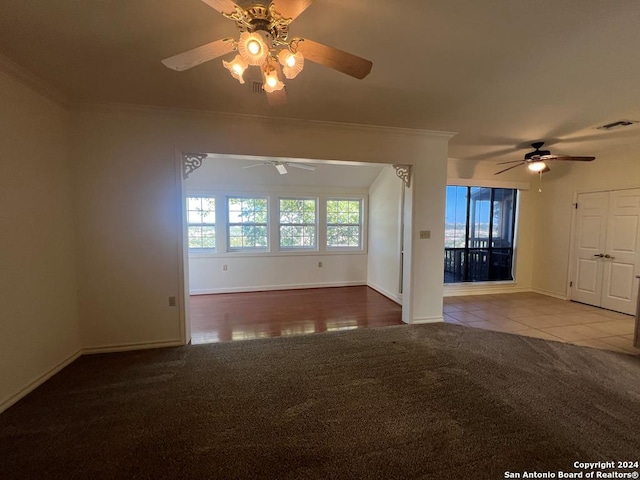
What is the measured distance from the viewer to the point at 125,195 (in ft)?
9.60

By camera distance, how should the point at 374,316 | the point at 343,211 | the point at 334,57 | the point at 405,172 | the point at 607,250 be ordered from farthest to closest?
the point at 343,211, the point at 607,250, the point at 374,316, the point at 405,172, the point at 334,57

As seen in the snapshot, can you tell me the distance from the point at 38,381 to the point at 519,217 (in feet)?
24.3

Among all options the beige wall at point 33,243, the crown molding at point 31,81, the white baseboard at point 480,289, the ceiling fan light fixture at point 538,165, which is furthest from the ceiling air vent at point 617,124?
the beige wall at point 33,243

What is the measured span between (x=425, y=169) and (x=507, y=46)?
1.89 metres

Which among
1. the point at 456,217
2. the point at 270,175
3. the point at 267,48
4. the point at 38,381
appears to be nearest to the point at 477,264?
the point at 456,217

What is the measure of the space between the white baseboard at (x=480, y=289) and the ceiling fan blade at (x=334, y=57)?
4.89 metres

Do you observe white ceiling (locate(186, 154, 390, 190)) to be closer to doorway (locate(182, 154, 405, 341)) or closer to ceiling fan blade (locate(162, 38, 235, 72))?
doorway (locate(182, 154, 405, 341))

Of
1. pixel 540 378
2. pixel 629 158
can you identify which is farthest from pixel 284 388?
pixel 629 158

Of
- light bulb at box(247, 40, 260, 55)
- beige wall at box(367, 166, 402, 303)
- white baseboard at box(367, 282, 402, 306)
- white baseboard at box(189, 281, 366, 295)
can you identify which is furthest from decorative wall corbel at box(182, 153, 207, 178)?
white baseboard at box(367, 282, 402, 306)

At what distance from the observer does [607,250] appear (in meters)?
4.66

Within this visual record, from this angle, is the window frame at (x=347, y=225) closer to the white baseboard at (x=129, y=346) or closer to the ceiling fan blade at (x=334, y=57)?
the white baseboard at (x=129, y=346)

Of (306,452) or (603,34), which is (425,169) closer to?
(603,34)

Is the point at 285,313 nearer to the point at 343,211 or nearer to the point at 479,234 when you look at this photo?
the point at 343,211

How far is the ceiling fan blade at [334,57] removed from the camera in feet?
4.67
